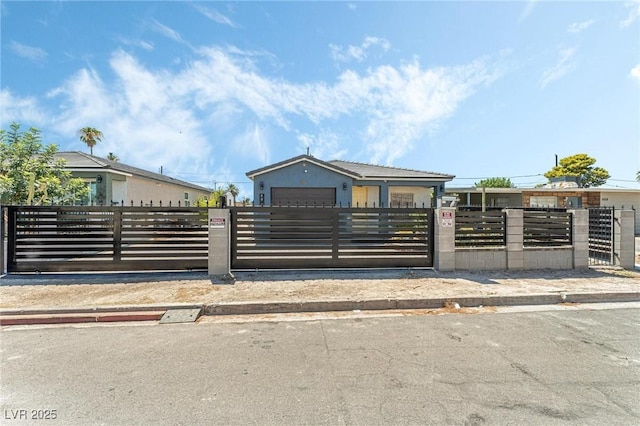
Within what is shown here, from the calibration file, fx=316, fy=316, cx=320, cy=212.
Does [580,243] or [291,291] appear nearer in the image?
[291,291]

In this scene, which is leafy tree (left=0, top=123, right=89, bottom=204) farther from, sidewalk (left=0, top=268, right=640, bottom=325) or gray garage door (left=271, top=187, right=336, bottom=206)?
gray garage door (left=271, top=187, right=336, bottom=206)

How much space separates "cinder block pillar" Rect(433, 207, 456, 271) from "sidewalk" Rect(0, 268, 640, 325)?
30cm

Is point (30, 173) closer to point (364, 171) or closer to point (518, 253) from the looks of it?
point (364, 171)

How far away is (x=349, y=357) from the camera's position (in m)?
3.66

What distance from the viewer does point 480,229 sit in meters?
8.17

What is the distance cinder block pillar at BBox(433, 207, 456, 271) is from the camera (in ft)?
25.8

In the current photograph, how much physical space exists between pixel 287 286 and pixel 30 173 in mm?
9565

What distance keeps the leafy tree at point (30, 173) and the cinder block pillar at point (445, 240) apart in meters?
11.5

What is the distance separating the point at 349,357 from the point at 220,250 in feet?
15.2

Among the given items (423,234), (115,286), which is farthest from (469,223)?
(115,286)

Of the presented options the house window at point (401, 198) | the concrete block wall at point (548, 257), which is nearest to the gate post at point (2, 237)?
the concrete block wall at point (548, 257)

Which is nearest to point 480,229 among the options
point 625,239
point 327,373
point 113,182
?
point 625,239

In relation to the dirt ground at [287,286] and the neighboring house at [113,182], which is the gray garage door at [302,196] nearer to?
the neighboring house at [113,182]

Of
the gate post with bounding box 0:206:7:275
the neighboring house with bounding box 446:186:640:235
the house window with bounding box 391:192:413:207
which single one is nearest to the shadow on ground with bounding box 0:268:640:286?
the gate post with bounding box 0:206:7:275
